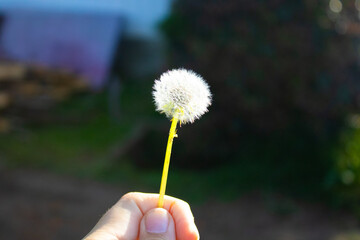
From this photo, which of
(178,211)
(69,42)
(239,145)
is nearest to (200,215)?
(239,145)

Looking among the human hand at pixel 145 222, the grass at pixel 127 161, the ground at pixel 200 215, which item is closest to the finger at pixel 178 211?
the human hand at pixel 145 222

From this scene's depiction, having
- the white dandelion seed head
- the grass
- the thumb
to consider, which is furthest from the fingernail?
the grass

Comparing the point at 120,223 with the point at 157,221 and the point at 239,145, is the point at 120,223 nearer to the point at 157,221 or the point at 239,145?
the point at 157,221

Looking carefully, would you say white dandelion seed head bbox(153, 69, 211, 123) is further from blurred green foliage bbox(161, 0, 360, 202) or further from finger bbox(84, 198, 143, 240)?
blurred green foliage bbox(161, 0, 360, 202)

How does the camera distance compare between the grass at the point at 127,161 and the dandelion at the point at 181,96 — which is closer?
the dandelion at the point at 181,96

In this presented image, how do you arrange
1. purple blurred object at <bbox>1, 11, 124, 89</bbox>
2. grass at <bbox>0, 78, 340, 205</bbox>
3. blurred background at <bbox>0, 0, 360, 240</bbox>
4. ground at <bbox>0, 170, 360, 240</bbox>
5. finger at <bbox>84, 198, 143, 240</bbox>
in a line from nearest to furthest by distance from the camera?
finger at <bbox>84, 198, 143, 240</bbox>, ground at <bbox>0, 170, 360, 240</bbox>, blurred background at <bbox>0, 0, 360, 240</bbox>, grass at <bbox>0, 78, 340, 205</bbox>, purple blurred object at <bbox>1, 11, 124, 89</bbox>

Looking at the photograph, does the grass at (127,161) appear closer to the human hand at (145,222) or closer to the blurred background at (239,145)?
the blurred background at (239,145)
